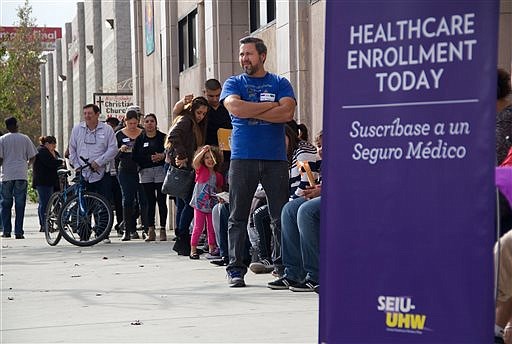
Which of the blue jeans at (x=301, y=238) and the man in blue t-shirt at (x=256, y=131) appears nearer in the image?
the blue jeans at (x=301, y=238)

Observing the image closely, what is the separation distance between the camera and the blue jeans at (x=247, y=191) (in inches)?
379

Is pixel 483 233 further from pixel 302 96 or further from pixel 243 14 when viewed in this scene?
pixel 243 14

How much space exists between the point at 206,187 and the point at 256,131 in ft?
→ 10.9

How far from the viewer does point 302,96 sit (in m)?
15.6

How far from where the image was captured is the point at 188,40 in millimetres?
23031

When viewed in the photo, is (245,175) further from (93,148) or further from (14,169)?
(14,169)

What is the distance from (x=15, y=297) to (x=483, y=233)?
6.29 meters

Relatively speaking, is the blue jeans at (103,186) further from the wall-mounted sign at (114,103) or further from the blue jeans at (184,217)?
the wall-mounted sign at (114,103)

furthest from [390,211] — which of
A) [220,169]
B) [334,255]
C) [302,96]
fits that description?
[302,96]

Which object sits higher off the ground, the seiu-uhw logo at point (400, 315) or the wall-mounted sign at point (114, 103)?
the wall-mounted sign at point (114, 103)

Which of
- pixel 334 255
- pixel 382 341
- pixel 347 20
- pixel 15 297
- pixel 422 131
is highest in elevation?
pixel 347 20

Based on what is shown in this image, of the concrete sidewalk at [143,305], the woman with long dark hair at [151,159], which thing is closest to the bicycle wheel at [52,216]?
the woman with long dark hair at [151,159]

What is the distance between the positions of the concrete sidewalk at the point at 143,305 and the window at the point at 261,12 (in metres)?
5.53

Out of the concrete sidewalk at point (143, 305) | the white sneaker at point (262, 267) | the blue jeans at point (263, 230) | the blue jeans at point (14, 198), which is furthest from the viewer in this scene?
the blue jeans at point (14, 198)
